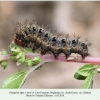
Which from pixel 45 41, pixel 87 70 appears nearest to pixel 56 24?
pixel 45 41

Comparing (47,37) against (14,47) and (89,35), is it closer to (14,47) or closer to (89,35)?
Answer: (14,47)

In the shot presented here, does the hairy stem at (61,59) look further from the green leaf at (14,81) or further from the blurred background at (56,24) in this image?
the blurred background at (56,24)

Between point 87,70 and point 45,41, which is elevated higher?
point 45,41

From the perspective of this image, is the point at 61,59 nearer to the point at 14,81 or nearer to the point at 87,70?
the point at 87,70

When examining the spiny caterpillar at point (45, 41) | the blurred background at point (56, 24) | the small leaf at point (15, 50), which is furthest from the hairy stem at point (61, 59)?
the blurred background at point (56, 24)

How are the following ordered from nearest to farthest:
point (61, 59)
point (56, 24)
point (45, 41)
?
point (61, 59)
point (45, 41)
point (56, 24)

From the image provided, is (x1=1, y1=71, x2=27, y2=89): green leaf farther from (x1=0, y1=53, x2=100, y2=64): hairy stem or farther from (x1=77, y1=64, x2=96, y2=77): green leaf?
(x1=77, y1=64, x2=96, y2=77): green leaf

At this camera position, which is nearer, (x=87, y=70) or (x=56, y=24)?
(x=87, y=70)
